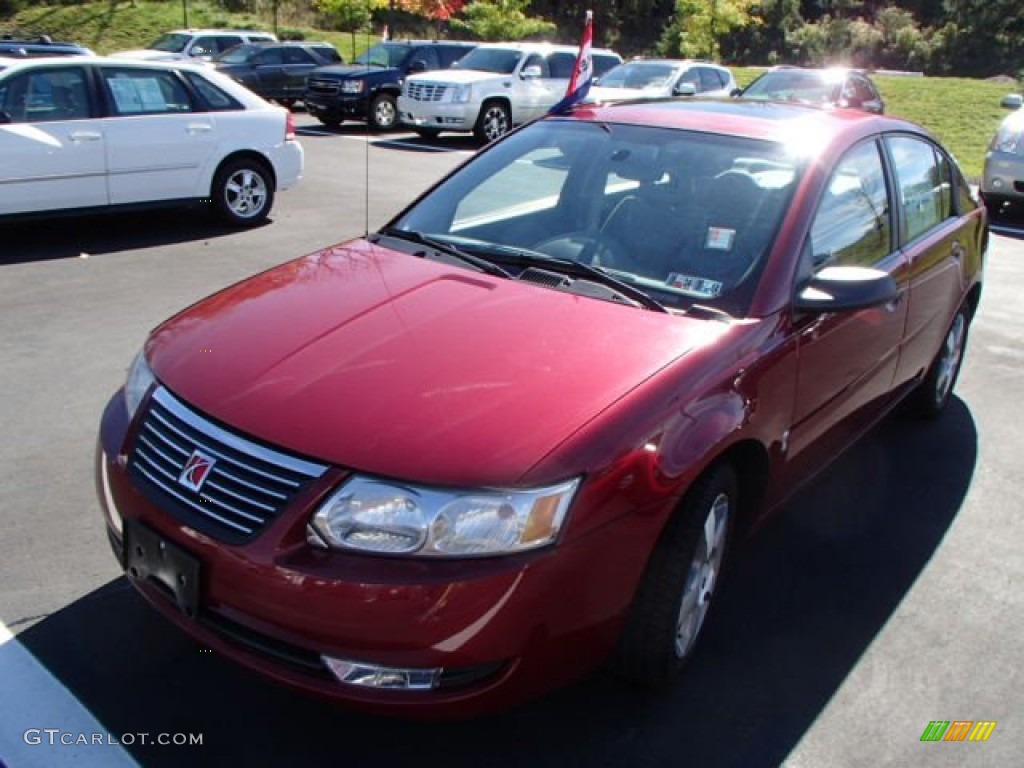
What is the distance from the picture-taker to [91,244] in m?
8.69

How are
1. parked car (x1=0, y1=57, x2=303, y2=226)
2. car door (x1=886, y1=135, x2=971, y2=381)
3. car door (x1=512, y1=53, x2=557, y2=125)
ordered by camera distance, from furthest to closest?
car door (x1=512, y1=53, x2=557, y2=125), parked car (x1=0, y1=57, x2=303, y2=226), car door (x1=886, y1=135, x2=971, y2=381)

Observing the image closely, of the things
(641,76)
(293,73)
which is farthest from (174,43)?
(641,76)

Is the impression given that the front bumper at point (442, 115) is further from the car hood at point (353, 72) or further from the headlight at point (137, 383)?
the headlight at point (137, 383)

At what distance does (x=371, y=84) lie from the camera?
18547 millimetres

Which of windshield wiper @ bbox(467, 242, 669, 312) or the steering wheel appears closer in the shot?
windshield wiper @ bbox(467, 242, 669, 312)

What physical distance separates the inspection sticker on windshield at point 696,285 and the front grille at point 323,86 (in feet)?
54.3

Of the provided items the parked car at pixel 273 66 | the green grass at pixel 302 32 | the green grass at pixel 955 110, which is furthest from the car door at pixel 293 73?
the green grass at pixel 955 110

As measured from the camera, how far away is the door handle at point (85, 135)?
8.20 m

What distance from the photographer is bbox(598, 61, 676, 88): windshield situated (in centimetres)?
1741

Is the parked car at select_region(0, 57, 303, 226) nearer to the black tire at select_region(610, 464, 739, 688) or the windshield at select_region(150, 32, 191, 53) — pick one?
the black tire at select_region(610, 464, 739, 688)

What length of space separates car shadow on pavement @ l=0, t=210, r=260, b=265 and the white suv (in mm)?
7641

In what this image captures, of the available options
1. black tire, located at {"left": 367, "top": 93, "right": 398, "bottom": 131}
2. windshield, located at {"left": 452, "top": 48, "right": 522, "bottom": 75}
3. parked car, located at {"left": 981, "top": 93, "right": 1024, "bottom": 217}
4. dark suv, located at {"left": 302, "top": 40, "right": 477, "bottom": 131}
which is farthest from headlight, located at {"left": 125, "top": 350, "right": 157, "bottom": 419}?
black tire, located at {"left": 367, "top": 93, "right": 398, "bottom": 131}

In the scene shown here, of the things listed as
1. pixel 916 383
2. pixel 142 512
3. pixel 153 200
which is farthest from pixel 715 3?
pixel 142 512

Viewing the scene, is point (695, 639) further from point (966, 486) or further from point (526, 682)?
point (966, 486)
